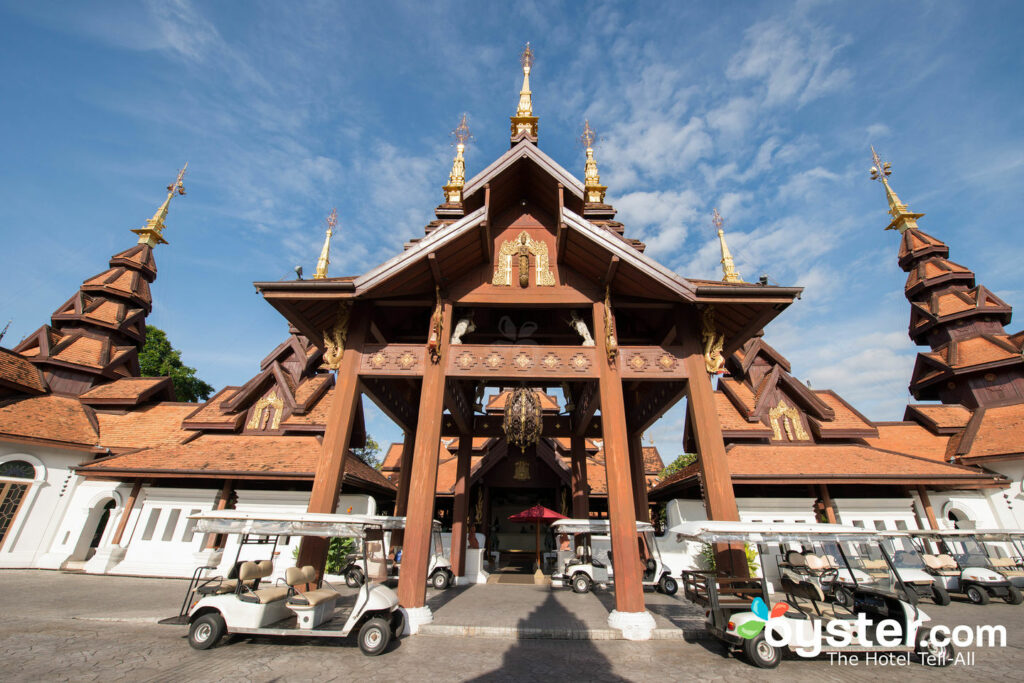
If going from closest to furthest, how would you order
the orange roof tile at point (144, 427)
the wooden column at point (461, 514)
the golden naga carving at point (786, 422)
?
the wooden column at point (461, 514) < the golden naga carving at point (786, 422) < the orange roof tile at point (144, 427)

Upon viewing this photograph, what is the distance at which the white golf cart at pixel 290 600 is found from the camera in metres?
6.26

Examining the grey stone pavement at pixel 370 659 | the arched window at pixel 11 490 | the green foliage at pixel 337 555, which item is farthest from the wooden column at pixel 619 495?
the arched window at pixel 11 490

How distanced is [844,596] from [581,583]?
6.71 meters

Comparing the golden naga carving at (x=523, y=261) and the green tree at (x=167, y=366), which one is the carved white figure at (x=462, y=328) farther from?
the green tree at (x=167, y=366)

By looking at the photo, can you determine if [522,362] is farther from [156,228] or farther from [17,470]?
[156,228]

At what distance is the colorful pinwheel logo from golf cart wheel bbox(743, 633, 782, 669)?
7 cm

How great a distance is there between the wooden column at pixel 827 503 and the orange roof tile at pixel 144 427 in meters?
25.3

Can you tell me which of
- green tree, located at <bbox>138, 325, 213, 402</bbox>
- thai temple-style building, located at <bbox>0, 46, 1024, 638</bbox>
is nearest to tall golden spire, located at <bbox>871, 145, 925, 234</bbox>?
thai temple-style building, located at <bbox>0, 46, 1024, 638</bbox>

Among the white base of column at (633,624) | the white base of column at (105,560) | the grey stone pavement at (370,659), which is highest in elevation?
the white base of column at (105,560)

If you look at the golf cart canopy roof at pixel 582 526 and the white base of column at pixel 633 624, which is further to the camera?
the golf cart canopy roof at pixel 582 526

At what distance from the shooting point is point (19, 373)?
18812mm

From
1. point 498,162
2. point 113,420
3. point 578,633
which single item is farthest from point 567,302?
point 113,420

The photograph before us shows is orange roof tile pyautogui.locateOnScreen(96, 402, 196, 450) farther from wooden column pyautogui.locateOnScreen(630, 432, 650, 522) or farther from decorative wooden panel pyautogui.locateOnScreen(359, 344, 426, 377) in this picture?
wooden column pyautogui.locateOnScreen(630, 432, 650, 522)

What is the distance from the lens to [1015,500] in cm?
1538
